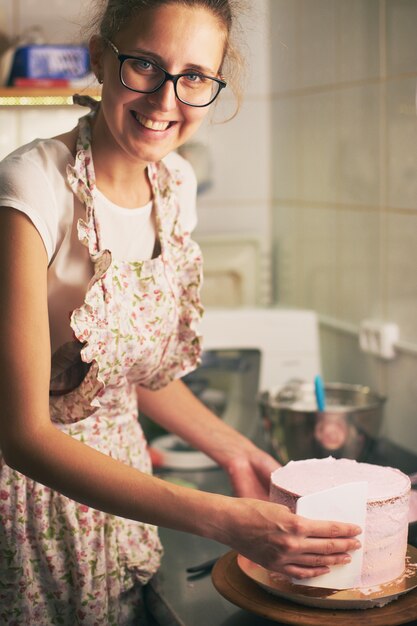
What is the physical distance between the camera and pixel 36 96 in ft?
6.86

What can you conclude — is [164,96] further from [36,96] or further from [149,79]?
[36,96]

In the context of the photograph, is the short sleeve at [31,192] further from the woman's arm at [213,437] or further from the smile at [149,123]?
the woman's arm at [213,437]

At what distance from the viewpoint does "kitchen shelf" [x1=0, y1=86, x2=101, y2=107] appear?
6.83 ft

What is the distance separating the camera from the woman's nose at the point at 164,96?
103cm

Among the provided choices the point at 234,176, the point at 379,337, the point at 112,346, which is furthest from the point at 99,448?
the point at 234,176

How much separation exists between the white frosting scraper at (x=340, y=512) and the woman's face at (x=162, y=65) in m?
0.45

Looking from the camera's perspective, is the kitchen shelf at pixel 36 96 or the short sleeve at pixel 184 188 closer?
the short sleeve at pixel 184 188

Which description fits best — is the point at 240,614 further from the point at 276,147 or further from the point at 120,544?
the point at 276,147

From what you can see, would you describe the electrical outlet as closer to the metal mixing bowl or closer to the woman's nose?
the metal mixing bowl

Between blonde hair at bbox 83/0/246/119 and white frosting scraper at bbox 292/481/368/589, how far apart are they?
50cm

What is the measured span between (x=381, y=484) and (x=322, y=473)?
2.8 inches

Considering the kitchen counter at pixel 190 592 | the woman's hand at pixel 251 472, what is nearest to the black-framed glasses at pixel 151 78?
the woman's hand at pixel 251 472

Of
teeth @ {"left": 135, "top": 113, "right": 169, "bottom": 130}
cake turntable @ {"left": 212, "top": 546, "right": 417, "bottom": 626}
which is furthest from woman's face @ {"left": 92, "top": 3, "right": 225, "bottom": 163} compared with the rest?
cake turntable @ {"left": 212, "top": 546, "right": 417, "bottom": 626}

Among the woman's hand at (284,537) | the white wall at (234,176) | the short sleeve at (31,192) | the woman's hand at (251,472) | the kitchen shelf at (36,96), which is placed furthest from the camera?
the white wall at (234,176)
